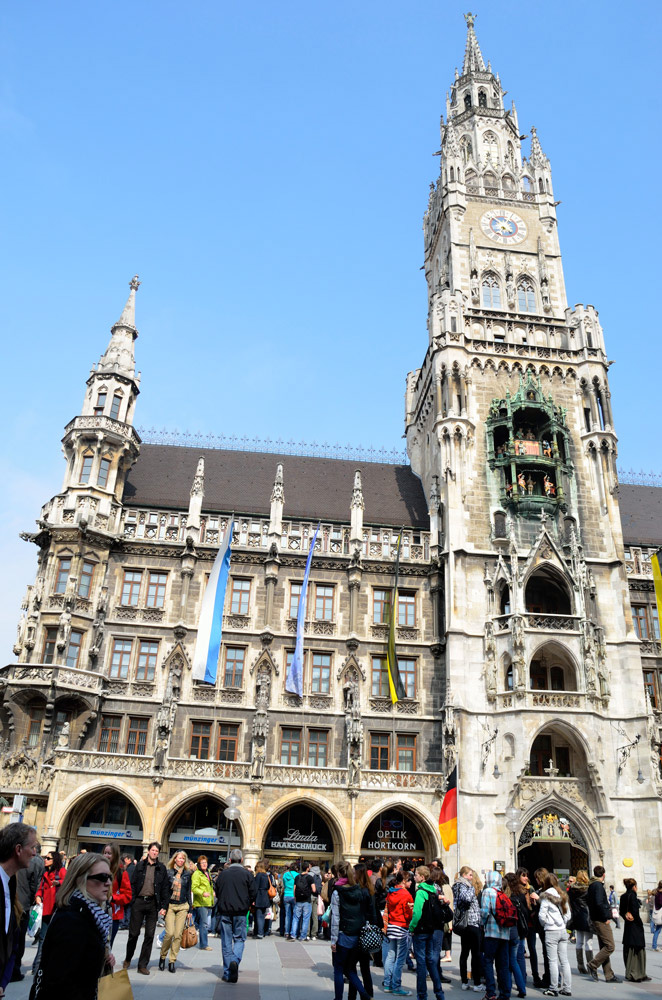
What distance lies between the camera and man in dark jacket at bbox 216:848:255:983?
10742mm

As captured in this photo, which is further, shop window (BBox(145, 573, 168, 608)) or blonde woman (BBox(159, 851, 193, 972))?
shop window (BBox(145, 573, 168, 608))

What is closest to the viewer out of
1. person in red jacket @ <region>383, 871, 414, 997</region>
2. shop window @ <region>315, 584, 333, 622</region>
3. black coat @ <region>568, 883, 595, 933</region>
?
person in red jacket @ <region>383, 871, 414, 997</region>

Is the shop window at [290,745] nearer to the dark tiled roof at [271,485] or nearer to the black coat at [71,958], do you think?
the dark tiled roof at [271,485]

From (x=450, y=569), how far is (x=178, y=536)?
1063cm

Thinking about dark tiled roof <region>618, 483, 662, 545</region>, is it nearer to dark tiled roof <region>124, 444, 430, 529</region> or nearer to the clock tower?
the clock tower

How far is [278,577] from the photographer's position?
1219 inches

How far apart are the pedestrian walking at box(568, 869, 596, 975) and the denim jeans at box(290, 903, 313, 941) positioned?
5.59 metres

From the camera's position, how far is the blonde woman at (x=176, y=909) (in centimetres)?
1160

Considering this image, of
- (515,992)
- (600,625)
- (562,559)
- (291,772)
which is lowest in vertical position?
(515,992)

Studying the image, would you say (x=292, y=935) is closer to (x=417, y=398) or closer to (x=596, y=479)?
(x=596, y=479)

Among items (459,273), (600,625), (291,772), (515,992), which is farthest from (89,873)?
(459,273)

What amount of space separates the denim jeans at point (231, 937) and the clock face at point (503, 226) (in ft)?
115

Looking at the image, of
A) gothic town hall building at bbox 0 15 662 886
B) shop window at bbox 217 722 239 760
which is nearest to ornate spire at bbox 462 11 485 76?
gothic town hall building at bbox 0 15 662 886

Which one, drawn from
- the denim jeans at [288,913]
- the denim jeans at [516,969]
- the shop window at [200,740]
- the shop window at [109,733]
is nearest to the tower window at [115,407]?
the shop window at [109,733]
